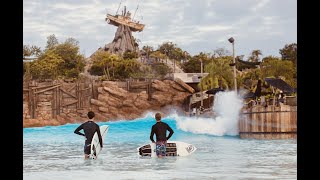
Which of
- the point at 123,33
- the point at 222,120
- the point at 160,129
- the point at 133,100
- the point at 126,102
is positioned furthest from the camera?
the point at 123,33

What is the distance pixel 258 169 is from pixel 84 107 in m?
20.0

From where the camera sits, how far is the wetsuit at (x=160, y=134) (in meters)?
6.90

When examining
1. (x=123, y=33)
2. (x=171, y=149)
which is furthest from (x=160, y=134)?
(x=123, y=33)

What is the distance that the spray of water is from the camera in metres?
16.6

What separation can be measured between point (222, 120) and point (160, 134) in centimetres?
1138

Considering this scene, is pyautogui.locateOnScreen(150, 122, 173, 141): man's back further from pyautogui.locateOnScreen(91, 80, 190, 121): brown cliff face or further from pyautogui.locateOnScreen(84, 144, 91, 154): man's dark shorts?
pyautogui.locateOnScreen(91, 80, 190, 121): brown cliff face

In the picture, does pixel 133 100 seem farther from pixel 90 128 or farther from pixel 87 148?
pixel 90 128

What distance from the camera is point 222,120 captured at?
1819cm

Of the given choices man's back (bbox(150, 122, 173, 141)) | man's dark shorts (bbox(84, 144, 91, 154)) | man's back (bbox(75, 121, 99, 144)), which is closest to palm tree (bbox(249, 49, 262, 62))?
man's dark shorts (bbox(84, 144, 91, 154))

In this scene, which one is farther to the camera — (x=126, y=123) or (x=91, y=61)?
(x=91, y=61)

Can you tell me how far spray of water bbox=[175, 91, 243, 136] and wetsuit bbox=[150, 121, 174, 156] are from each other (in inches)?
347
